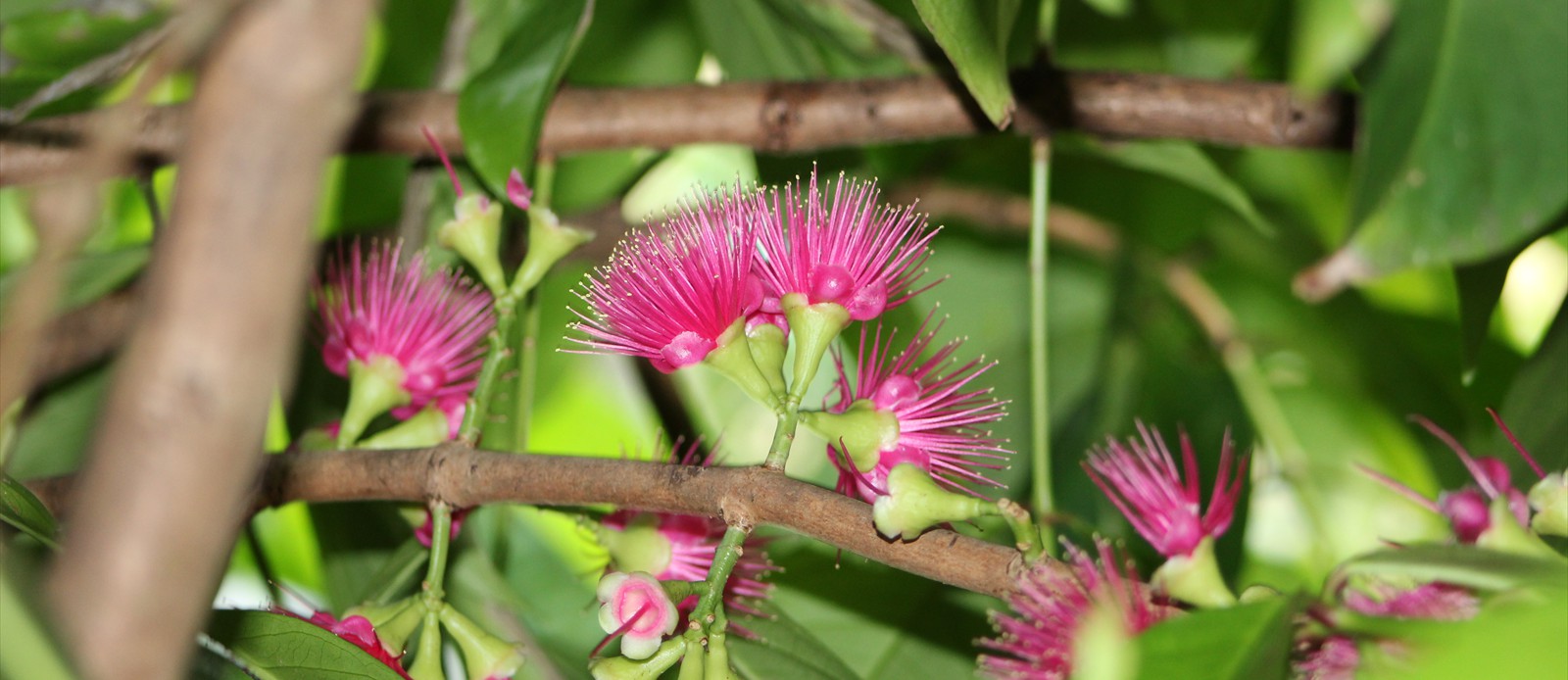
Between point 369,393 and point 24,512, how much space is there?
216 millimetres

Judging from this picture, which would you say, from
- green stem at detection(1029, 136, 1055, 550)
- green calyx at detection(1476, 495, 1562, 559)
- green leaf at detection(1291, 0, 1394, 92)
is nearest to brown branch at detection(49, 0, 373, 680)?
green calyx at detection(1476, 495, 1562, 559)

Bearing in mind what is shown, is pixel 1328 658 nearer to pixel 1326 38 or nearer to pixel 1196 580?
pixel 1196 580

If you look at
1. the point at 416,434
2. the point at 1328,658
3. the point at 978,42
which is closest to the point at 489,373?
the point at 416,434

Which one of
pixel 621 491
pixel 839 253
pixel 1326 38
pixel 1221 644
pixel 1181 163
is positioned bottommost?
pixel 1221 644

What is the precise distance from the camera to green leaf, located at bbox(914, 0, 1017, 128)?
0.56 metres

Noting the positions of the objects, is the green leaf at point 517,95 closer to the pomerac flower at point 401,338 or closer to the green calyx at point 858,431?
the pomerac flower at point 401,338

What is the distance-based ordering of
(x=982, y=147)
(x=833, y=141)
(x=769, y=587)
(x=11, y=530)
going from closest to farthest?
(x=11, y=530) → (x=769, y=587) → (x=833, y=141) → (x=982, y=147)

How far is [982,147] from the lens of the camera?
113cm

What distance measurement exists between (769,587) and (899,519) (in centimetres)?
22

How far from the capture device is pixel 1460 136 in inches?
21.0

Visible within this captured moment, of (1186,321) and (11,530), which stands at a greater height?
(1186,321)

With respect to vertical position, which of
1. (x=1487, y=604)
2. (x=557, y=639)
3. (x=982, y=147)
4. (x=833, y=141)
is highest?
(x=982, y=147)

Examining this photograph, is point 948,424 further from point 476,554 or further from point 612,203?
point 612,203

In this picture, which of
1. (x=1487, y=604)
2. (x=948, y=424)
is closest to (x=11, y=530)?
(x=948, y=424)
